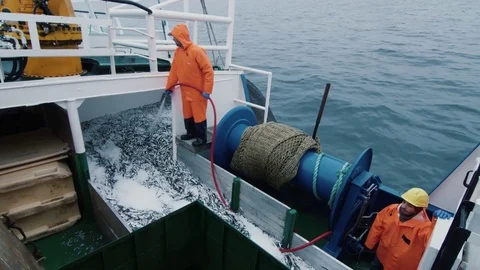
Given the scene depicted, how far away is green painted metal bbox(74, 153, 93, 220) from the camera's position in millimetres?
3936

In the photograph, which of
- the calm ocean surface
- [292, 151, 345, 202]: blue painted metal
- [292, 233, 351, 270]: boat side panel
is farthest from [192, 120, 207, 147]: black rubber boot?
the calm ocean surface

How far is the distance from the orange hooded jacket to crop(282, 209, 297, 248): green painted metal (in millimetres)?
1882

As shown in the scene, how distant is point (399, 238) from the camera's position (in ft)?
10.2

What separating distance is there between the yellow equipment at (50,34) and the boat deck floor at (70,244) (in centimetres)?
215

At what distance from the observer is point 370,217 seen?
12.0ft

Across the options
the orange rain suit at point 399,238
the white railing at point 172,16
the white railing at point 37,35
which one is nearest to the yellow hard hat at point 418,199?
the orange rain suit at point 399,238

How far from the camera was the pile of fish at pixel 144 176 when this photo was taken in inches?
149

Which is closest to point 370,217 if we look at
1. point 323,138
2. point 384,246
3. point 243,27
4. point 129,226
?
point 384,246

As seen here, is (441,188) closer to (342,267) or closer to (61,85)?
(342,267)

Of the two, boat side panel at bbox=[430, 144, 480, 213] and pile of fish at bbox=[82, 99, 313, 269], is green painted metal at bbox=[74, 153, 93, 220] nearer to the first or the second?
pile of fish at bbox=[82, 99, 313, 269]

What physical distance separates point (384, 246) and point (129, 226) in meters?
2.67

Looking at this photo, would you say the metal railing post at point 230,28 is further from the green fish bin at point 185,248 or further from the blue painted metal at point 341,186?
the green fish bin at point 185,248

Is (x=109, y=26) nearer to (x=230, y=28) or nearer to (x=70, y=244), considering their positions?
(x=230, y=28)

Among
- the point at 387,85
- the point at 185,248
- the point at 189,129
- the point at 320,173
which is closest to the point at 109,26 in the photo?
the point at 189,129
